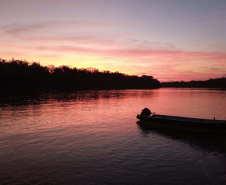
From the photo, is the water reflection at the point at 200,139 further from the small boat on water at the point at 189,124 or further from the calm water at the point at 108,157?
the small boat on water at the point at 189,124

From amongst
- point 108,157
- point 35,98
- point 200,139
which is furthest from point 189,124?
point 35,98

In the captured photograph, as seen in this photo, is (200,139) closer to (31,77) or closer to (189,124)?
(189,124)

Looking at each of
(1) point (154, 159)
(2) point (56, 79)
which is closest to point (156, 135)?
(1) point (154, 159)

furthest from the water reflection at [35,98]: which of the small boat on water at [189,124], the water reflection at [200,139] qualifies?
the water reflection at [200,139]

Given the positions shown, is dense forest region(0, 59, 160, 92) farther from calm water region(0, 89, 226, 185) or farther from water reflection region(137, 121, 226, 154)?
water reflection region(137, 121, 226, 154)

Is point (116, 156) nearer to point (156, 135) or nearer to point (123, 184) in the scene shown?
point (123, 184)

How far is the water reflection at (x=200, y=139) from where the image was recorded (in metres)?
19.8

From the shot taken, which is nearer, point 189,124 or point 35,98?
point 189,124

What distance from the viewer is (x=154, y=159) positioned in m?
16.2

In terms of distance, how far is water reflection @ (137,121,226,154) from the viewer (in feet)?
64.8

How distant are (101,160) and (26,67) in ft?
479

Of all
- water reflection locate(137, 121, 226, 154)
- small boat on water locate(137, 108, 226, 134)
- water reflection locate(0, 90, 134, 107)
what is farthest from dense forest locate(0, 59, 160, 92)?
water reflection locate(137, 121, 226, 154)

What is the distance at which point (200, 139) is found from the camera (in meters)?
22.9

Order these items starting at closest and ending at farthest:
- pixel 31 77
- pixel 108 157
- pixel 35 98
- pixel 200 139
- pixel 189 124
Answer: pixel 108 157, pixel 200 139, pixel 189 124, pixel 35 98, pixel 31 77
